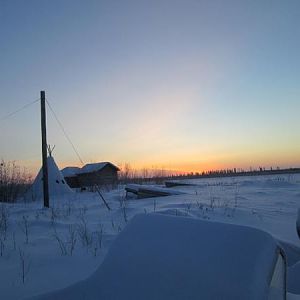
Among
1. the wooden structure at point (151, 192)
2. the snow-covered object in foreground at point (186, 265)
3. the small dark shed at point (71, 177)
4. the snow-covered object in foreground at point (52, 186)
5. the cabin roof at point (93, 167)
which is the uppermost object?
the cabin roof at point (93, 167)

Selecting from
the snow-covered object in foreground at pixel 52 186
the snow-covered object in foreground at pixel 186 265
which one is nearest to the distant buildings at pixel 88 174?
the snow-covered object in foreground at pixel 52 186

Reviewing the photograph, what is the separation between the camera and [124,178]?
227 ft

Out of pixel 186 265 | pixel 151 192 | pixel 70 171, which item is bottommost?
A: pixel 186 265

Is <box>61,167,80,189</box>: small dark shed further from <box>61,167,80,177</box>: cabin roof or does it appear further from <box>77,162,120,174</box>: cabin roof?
<box>77,162,120,174</box>: cabin roof

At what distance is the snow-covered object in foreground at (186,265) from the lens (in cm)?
215

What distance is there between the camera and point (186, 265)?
2.35 meters

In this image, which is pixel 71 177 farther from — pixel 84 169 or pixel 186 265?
pixel 186 265

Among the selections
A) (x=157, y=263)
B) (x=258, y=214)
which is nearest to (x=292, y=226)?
(x=258, y=214)

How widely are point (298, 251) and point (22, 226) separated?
511cm

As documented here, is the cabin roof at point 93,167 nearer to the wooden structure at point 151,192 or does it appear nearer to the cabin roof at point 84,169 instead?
the cabin roof at point 84,169

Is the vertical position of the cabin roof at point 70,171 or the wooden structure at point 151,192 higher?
the cabin roof at point 70,171

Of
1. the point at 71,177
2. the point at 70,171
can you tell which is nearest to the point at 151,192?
the point at 71,177

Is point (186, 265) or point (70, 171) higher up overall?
point (70, 171)

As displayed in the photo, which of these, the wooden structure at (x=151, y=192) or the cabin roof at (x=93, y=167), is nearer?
the wooden structure at (x=151, y=192)
